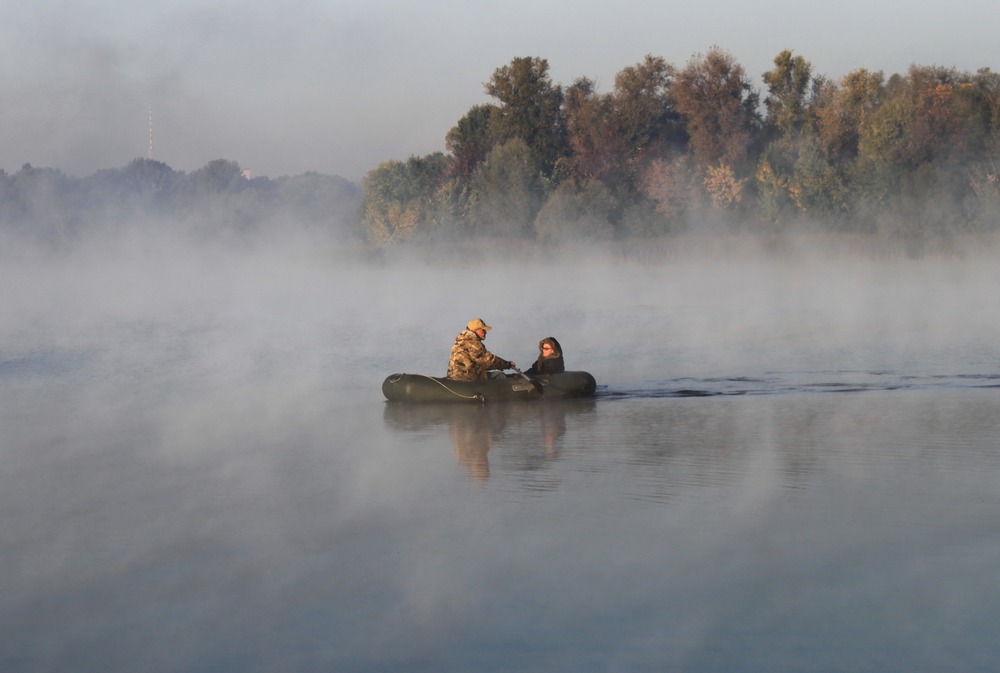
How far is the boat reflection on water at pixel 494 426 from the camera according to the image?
44.7ft

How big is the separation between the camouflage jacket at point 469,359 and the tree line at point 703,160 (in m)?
42.5

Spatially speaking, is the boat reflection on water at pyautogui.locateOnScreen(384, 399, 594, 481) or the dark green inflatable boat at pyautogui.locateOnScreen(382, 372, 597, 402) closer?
the boat reflection on water at pyautogui.locateOnScreen(384, 399, 594, 481)

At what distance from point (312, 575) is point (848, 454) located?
6.05 meters

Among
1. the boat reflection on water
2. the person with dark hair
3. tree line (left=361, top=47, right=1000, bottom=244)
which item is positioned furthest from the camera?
tree line (left=361, top=47, right=1000, bottom=244)

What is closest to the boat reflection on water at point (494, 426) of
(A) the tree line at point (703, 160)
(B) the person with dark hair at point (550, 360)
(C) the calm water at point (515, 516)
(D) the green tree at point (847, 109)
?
(C) the calm water at point (515, 516)

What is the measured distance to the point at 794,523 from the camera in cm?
1023

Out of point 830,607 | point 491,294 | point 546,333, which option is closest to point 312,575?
point 830,607

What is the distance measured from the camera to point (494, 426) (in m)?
16.0

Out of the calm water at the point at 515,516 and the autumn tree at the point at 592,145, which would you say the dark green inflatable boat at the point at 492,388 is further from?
the autumn tree at the point at 592,145

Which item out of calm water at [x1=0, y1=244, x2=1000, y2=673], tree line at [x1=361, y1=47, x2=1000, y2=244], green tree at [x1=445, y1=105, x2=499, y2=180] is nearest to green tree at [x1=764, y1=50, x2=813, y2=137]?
tree line at [x1=361, y1=47, x2=1000, y2=244]

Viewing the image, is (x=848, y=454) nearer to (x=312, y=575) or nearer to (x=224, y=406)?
(x=312, y=575)

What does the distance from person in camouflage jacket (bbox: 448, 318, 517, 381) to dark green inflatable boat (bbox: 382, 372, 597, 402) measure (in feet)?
0.46

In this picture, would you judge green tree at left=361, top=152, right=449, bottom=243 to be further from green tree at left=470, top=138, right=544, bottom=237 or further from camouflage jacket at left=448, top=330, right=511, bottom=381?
camouflage jacket at left=448, top=330, right=511, bottom=381

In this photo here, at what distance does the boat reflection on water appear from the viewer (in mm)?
13625
